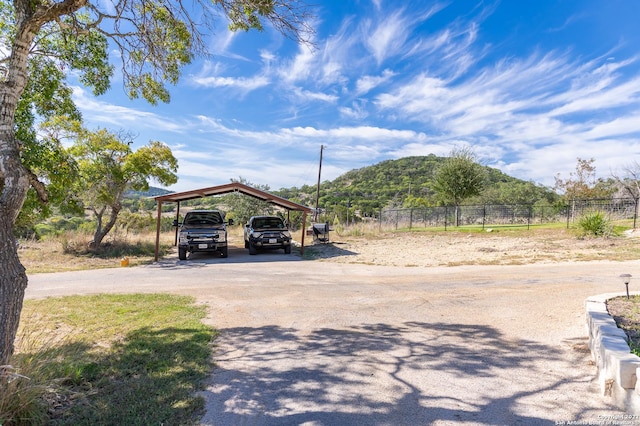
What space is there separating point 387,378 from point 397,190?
6772cm

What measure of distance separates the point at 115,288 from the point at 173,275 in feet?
7.31

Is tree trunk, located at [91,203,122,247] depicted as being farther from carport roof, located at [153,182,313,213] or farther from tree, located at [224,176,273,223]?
tree, located at [224,176,273,223]

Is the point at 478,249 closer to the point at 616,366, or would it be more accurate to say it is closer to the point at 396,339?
the point at 396,339

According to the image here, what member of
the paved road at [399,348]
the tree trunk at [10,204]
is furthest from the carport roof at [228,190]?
the tree trunk at [10,204]

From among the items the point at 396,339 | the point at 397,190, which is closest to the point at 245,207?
the point at 396,339

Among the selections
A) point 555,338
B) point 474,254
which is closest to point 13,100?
point 555,338

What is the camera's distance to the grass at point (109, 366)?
9.46 ft

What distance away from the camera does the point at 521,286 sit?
26.7ft

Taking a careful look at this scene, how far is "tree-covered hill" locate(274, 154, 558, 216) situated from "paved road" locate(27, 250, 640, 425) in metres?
29.1

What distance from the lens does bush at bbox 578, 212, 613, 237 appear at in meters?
16.4

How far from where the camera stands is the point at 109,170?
14.7 m

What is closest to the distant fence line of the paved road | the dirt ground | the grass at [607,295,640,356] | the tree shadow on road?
the dirt ground

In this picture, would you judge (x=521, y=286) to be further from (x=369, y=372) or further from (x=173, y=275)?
(x=173, y=275)

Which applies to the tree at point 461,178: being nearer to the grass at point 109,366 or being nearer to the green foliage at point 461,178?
the green foliage at point 461,178
